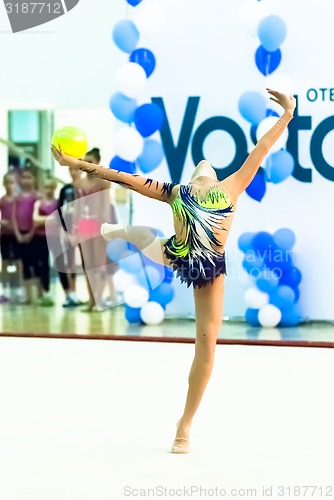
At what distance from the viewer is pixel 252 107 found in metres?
6.47

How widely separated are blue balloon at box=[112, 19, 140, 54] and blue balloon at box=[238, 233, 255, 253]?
1.63 metres

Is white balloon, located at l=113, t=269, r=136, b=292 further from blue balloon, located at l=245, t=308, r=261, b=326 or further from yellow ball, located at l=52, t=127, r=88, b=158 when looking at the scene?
yellow ball, located at l=52, t=127, r=88, b=158

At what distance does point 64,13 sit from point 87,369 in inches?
130

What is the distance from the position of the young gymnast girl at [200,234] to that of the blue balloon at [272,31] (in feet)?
9.77

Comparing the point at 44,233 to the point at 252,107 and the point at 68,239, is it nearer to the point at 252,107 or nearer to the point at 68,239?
the point at 68,239

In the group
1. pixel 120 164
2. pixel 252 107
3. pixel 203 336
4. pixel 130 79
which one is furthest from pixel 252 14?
pixel 203 336

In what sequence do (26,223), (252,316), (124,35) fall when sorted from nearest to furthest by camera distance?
1. (124,35)
2. (252,316)
3. (26,223)

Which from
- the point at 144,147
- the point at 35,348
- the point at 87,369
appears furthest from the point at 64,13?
the point at 87,369

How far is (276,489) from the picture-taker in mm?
3125

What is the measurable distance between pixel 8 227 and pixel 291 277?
275 centimetres

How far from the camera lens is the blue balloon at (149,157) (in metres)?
6.60

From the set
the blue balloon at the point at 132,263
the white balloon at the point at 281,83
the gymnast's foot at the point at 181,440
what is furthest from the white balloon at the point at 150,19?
the gymnast's foot at the point at 181,440

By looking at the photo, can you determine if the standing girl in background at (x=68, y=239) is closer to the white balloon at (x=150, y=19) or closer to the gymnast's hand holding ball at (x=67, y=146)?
the white balloon at (x=150, y=19)

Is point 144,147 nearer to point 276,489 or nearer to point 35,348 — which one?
point 35,348
